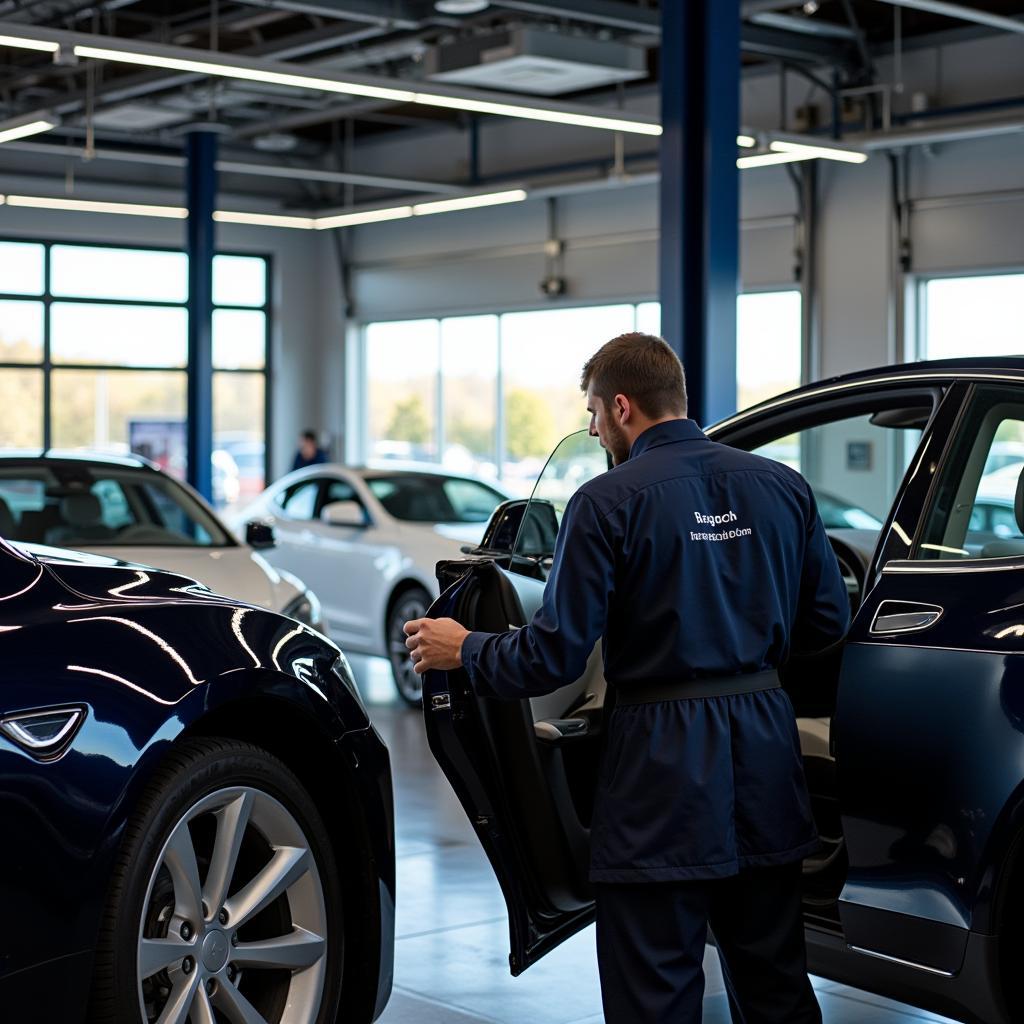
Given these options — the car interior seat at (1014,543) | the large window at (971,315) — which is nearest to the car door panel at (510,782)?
the car interior seat at (1014,543)

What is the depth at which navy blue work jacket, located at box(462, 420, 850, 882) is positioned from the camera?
293 cm

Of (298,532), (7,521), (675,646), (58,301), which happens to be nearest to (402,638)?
(298,532)

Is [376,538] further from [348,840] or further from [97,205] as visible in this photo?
[348,840]

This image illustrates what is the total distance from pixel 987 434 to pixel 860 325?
36.7ft

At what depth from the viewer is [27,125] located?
36.8 ft

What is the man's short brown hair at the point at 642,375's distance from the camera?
3.06m

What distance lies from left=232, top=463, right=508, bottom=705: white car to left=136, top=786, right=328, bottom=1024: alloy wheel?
626cm

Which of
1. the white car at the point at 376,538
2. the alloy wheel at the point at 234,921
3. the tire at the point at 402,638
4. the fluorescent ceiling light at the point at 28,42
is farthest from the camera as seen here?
the white car at the point at 376,538

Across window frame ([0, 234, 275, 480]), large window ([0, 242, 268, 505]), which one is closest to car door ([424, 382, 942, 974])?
large window ([0, 242, 268, 505])

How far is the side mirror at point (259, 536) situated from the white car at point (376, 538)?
196 centimetres

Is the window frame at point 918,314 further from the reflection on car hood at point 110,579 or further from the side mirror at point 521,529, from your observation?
the reflection on car hood at point 110,579

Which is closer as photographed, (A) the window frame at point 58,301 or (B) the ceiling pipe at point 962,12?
(B) the ceiling pipe at point 962,12

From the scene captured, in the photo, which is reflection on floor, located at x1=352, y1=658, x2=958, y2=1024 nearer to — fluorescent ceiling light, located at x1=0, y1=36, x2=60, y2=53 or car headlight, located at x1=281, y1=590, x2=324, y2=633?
car headlight, located at x1=281, y1=590, x2=324, y2=633

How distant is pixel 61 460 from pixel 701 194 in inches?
122
